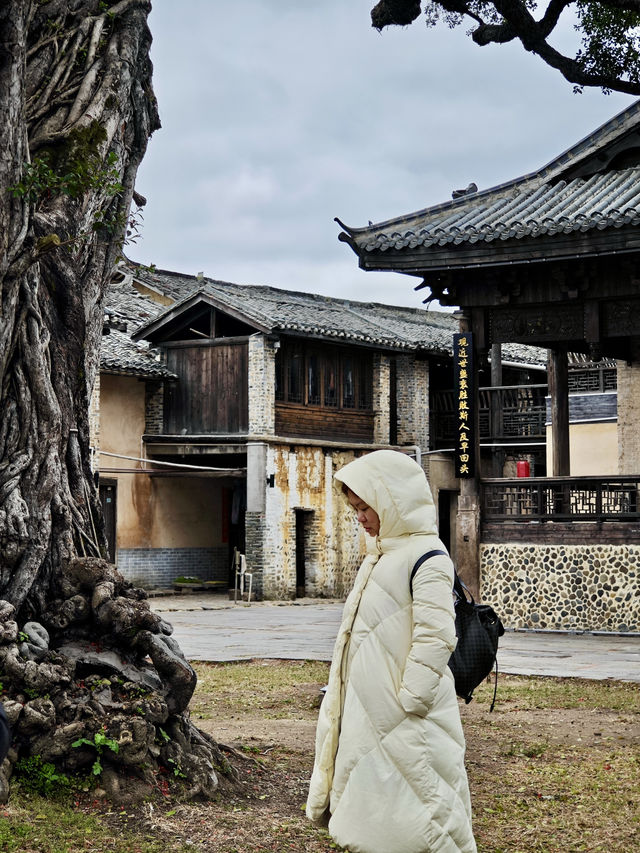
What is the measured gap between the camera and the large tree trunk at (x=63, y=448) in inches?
205

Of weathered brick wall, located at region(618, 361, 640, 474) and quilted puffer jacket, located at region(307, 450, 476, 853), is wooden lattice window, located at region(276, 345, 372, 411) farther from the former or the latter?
quilted puffer jacket, located at region(307, 450, 476, 853)

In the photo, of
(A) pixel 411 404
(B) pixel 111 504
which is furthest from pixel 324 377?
(B) pixel 111 504

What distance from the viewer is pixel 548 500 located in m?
14.8

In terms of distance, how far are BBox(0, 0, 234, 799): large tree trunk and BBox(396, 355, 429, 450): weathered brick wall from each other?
21.5 metres

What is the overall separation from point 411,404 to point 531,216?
13.3 metres

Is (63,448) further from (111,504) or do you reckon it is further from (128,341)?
(128,341)

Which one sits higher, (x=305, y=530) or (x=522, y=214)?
(x=522, y=214)

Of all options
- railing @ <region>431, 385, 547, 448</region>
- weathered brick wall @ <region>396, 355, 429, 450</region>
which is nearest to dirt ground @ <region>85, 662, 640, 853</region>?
railing @ <region>431, 385, 547, 448</region>

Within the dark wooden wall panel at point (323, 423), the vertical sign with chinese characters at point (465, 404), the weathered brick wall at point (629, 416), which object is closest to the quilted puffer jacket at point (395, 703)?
the vertical sign with chinese characters at point (465, 404)

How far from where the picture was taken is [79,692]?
17.5 ft

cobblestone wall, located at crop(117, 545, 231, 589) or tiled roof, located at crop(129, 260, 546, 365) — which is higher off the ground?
tiled roof, located at crop(129, 260, 546, 365)

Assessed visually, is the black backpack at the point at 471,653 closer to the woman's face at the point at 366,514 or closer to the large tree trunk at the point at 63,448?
the large tree trunk at the point at 63,448

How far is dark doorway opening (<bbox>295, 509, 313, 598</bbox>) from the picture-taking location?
25.3 meters

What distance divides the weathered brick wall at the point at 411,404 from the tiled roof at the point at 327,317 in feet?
2.22
